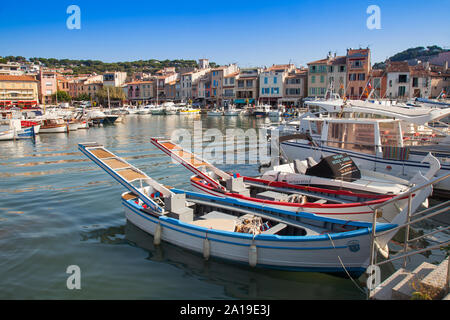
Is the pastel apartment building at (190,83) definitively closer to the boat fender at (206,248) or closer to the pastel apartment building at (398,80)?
the pastel apartment building at (398,80)

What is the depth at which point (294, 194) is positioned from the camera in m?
11.8

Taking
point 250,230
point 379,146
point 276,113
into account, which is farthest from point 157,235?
point 276,113

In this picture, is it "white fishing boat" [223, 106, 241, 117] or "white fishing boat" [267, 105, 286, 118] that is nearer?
"white fishing boat" [267, 105, 286, 118]

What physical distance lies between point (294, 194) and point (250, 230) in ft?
10.1

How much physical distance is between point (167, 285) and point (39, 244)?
16.2 feet

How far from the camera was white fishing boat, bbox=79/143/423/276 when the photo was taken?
8016 mm

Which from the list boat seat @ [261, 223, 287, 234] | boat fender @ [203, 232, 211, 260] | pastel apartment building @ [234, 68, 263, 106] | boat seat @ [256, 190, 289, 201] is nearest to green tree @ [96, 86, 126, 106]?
pastel apartment building @ [234, 68, 263, 106]

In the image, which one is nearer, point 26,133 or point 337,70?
point 26,133

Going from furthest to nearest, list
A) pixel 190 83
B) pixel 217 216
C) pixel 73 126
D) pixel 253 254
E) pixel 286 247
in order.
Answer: pixel 190 83, pixel 73 126, pixel 217 216, pixel 253 254, pixel 286 247

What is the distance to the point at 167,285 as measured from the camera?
850 centimetres

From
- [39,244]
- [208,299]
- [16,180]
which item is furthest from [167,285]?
[16,180]

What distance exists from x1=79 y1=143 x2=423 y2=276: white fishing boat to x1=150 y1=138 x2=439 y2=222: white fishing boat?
1.24 feet

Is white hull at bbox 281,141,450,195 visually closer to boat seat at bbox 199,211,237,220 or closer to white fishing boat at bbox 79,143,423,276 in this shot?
white fishing boat at bbox 79,143,423,276

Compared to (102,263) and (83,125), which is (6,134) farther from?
(102,263)
